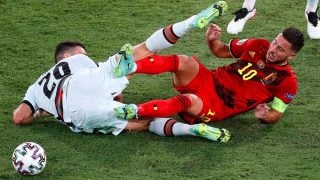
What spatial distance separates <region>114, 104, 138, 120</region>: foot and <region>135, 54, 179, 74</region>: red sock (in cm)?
34

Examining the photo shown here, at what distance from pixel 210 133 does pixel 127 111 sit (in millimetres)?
603

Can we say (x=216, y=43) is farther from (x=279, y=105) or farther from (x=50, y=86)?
(x=50, y=86)

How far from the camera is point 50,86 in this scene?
17.3 ft

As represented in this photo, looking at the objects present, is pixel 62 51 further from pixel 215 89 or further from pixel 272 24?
pixel 272 24

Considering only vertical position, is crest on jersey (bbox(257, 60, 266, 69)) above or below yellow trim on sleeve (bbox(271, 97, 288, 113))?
above

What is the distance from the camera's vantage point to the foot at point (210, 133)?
495 centimetres

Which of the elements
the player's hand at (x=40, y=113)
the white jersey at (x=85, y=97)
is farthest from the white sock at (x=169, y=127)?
the player's hand at (x=40, y=113)

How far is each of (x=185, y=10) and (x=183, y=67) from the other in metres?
2.41

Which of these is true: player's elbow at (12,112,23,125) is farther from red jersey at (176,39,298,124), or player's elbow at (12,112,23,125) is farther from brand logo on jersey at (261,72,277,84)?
brand logo on jersey at (261,72,277,84)

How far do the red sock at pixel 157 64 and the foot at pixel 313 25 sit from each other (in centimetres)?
209

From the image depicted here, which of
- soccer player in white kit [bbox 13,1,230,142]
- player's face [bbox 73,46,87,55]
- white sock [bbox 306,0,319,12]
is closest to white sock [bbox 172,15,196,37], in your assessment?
soccer player in white kit [bbox 13,1,230,142]

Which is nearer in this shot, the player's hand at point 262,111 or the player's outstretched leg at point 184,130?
the player's outstretched leg at point 184,130

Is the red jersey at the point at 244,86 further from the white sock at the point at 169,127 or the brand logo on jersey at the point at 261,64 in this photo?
the white sock at the point at 169,127

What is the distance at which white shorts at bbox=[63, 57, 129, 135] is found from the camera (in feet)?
16.4
